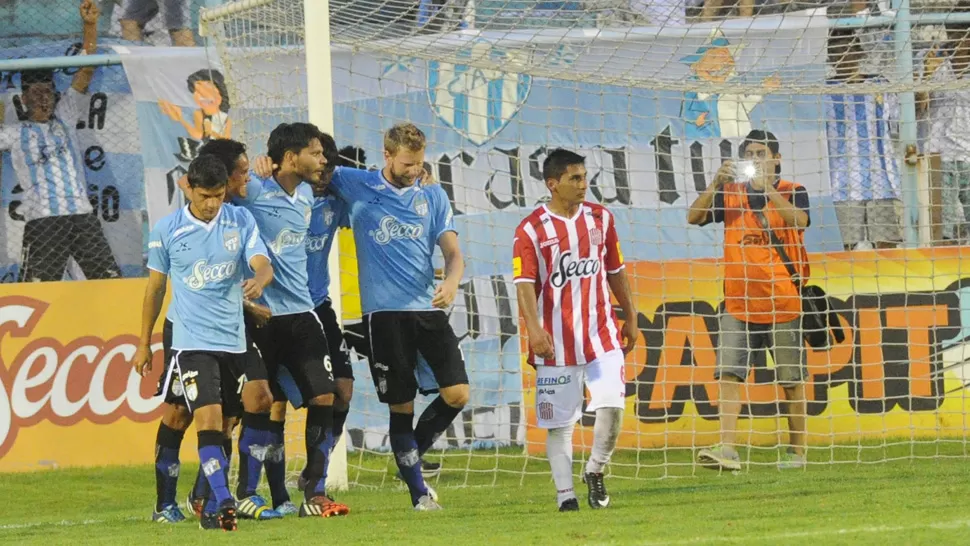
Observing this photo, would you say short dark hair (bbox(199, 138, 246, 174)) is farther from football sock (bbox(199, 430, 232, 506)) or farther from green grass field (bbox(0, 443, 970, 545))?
green grass field (bbox(0, 443, 970, 545))

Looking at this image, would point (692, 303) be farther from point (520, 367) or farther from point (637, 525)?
point (637, 525)

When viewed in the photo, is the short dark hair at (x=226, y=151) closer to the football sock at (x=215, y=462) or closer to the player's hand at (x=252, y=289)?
the player's hand at (x=252, y=289)

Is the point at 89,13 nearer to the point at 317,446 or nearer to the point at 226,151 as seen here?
the point at 226,151

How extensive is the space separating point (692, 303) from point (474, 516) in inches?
161

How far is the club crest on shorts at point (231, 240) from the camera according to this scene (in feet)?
23.0

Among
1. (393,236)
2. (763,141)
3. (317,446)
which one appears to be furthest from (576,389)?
(763,141)

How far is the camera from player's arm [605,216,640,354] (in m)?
7.65

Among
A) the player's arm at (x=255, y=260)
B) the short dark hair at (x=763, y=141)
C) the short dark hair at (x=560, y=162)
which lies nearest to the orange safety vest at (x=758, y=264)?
the short dark hair at (x=763, y=141)

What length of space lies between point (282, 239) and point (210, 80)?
182 inches

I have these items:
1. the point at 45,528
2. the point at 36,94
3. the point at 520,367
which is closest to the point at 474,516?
the point at 45,528

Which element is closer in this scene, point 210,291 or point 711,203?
point 210,291

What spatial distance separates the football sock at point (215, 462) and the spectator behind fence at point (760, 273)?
4.06 m

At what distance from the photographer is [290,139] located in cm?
755

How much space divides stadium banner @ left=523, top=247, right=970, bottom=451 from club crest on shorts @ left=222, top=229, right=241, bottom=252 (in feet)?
14.0
